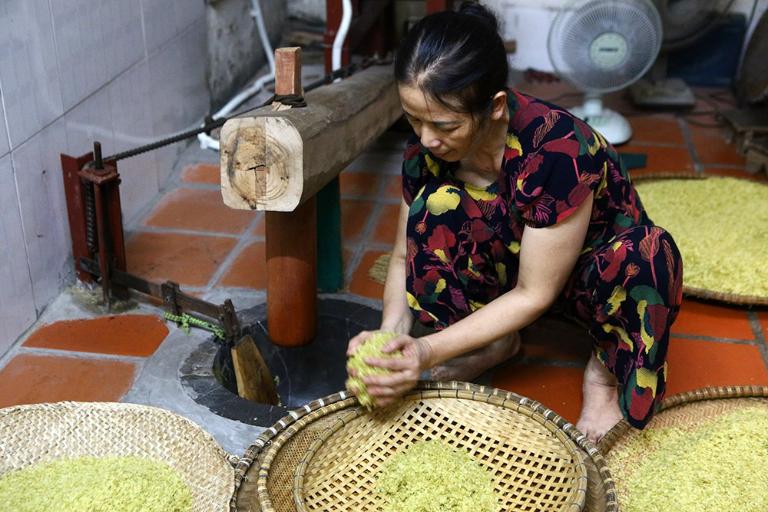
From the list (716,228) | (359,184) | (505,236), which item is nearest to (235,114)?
(505,236)

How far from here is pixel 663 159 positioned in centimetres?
354

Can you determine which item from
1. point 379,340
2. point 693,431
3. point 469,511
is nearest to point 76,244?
point 379,340

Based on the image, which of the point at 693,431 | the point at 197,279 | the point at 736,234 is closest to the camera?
the point at 693,431

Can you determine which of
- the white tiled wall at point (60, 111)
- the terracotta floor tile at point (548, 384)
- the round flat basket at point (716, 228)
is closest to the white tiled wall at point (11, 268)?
the white tiled wall at point (60, 111)

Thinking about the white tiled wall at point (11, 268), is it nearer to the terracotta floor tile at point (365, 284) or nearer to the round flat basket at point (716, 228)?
the terracotta floor tile at point (365, 284)

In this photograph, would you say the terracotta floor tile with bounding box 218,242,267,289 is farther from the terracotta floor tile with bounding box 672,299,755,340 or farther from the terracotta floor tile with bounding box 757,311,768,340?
the terracotta floor tile with bounding box 757,311,768,340

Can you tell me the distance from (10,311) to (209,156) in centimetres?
135

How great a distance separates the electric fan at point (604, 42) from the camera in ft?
10.9

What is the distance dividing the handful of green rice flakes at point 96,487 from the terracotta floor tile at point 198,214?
1.31 m

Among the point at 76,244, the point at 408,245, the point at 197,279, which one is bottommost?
the point at 197,279

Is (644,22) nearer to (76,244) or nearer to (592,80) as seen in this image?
(592,80)

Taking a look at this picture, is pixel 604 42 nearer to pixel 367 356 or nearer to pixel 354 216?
pixel 354 216

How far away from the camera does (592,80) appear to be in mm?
3496

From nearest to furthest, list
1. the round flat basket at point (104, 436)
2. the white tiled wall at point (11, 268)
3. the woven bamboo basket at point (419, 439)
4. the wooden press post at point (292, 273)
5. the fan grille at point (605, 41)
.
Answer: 1. the woven bamboo basket at point (419, 439)
2. the round flat basket at point (104, 436)
3. the wooden press post at point (292, 273)
4. the white tiled wall at point (11, 268)
5. the fan grille at point (605, 41)
